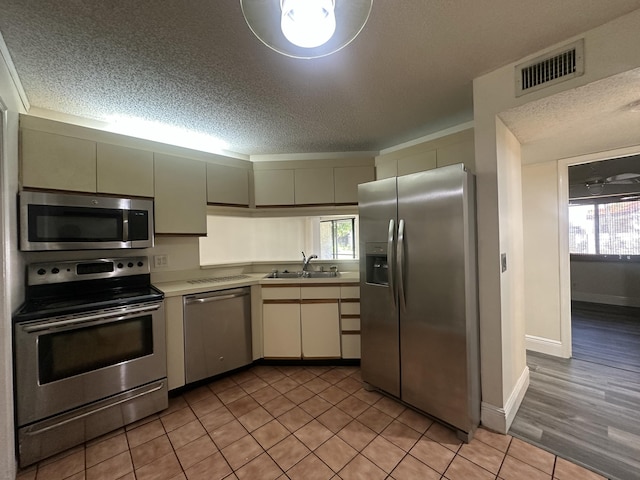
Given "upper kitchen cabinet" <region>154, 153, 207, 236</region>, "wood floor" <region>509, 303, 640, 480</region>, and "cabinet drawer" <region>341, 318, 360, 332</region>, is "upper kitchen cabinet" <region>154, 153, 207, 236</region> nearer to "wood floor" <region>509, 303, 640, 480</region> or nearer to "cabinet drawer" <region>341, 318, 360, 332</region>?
"cabinet drawer" <region>341, 318, 360, 332</region>

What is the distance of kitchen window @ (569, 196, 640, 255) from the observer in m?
4.54

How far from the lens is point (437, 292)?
68.8 inches

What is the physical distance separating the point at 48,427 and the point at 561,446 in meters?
3.08

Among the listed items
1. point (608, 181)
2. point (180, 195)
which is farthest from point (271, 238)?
point (608, 181)

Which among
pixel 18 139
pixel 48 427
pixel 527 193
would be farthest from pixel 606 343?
pixel 18 139

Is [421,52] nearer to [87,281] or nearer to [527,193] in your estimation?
[527,193]

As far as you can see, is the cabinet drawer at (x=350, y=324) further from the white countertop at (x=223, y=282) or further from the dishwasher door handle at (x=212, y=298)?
the dishwasher door handle at (x=212, y=298)

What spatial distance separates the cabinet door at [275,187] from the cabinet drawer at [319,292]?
1.00 meters

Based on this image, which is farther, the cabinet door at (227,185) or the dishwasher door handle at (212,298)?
the cabinet door at (227,185)

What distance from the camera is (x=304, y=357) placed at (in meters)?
2.66

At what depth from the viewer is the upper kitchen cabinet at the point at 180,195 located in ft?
7.65

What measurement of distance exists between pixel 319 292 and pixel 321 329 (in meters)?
0.37

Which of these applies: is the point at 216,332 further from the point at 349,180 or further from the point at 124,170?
the point at 349,180

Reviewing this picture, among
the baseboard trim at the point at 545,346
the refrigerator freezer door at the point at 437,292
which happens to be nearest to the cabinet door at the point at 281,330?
the refrigerator freezer door at the point at 437,292
